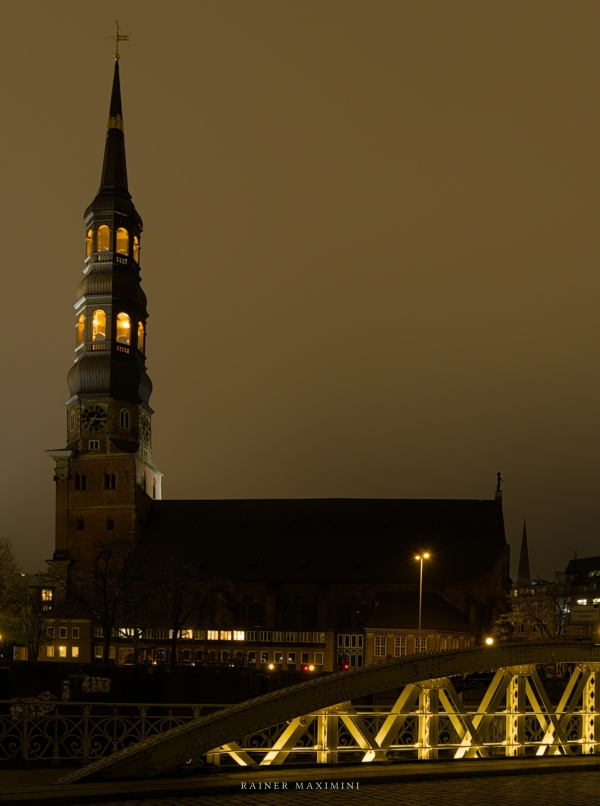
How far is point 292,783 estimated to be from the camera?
1487 cm

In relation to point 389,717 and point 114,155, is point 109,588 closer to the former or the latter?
point 114,155

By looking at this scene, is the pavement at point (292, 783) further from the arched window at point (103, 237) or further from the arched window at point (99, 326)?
the arched window at point (103, 237)

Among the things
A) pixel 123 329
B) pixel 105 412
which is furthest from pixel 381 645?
pixel 123 329

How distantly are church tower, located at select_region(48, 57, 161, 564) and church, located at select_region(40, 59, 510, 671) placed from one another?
4.5 inches

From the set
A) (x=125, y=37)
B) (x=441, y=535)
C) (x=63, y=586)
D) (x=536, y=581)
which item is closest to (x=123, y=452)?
(x=63, y=586)

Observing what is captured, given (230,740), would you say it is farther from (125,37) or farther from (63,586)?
(125,37)

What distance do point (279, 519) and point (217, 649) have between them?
43.0ft

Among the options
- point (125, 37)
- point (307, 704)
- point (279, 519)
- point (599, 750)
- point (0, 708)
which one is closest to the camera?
point (307, 704)

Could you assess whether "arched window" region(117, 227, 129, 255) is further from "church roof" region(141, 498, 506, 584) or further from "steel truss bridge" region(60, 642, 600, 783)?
"steel truss bridge" region(60, 642, 600, 783)

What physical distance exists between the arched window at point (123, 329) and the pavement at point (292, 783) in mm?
69856

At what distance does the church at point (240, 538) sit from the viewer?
79.9 m

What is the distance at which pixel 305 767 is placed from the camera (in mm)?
16453

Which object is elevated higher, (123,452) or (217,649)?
(123,452)

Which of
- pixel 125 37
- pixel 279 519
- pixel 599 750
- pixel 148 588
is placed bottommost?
pixel 599 750
